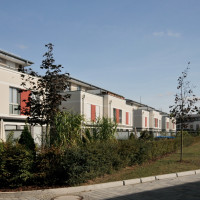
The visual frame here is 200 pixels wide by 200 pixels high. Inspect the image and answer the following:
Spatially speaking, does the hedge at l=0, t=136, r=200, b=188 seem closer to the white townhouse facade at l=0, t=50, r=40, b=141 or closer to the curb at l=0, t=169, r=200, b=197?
the curb at l=0, t=169, r=200, b=197

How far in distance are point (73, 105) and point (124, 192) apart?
2548 cm

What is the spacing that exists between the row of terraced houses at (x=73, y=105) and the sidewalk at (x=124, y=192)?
16.7ft

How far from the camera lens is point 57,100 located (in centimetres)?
1252

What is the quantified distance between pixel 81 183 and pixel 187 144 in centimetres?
2284

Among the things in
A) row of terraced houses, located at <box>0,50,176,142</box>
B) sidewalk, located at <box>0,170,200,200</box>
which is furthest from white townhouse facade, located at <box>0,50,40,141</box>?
sidewalk, located at <box>0,170,200,200</box>

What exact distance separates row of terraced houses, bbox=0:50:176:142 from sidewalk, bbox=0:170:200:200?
510cm

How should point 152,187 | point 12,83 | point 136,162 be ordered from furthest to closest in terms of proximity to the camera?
1. point 12,83
2. point 136,162
3. point 152,187

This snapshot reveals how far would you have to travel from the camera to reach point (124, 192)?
27.9 feet

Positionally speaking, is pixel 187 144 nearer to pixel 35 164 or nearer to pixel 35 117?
pixel 35 117

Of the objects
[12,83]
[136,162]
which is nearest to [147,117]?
[12,83]

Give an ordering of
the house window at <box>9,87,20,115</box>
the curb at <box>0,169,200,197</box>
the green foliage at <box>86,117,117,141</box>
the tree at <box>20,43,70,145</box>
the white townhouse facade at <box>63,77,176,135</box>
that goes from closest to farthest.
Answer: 1. the curb at <box>0,169,200,197</box>
2. the tree at <box>20,43,70,145</box>
3. the green foliage at <box>86,117,117,141</box>
4. the house window at <box>9,87,20,115</box>
5. the white townhouse facade at <box>63,77,176,135</box>

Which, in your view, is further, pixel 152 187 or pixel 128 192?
pixel 152 187

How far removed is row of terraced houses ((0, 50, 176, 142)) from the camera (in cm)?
2198

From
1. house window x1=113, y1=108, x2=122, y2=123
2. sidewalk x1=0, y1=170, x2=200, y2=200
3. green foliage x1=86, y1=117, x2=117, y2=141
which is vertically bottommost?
sidewalk x1=0, y1=170, x2=200, y2=200
